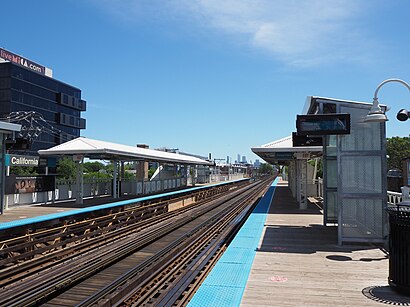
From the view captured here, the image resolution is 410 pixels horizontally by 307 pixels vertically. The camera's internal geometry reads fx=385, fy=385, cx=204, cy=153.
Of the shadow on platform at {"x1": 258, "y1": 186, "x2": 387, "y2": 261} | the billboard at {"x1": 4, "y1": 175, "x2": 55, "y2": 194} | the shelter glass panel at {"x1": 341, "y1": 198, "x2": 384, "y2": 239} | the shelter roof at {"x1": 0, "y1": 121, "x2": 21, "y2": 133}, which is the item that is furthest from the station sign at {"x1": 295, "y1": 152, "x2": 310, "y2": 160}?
the billboard at {"x1": 4, "y1": 175, "x2": 55, "y2": 194}

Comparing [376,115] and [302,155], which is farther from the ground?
[376,115]

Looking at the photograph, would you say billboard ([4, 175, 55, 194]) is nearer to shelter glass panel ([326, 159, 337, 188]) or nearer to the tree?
shelter glass panel ([326, 159, 337, 188])

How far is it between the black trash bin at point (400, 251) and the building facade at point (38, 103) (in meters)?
58.2

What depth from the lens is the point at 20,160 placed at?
62.0ft

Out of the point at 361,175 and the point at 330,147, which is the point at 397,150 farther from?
the point at 361,175

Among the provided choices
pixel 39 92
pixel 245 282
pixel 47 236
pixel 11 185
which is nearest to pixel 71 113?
pixel 39 92

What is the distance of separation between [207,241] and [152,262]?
3.15m

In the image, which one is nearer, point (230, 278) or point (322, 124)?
point (230, 278)

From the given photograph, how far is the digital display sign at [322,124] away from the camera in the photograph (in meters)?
8.25

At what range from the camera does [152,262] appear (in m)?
8.79

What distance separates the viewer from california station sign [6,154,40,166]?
1778cm

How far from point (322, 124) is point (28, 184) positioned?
53.2 feet

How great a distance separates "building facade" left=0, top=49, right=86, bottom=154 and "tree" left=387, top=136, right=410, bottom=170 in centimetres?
5400

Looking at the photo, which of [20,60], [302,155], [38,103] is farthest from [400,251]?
[20,60]
